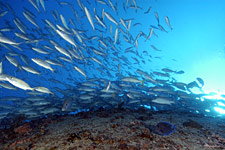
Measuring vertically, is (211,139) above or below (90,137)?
above

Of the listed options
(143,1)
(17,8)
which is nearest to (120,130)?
(143,1)

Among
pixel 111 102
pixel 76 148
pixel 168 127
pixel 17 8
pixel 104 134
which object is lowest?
pixel 76 148

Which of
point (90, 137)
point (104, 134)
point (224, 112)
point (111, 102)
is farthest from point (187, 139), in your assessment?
point (224, 112)

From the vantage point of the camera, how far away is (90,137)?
3.12 m

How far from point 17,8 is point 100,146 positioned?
4449 cm

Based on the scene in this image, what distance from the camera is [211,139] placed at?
151 inches

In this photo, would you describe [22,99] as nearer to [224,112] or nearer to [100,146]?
[100,146]

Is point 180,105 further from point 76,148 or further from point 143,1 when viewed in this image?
point 143,1

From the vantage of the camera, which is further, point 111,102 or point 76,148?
point 111,102

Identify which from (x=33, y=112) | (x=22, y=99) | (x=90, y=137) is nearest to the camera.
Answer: (x=90, y=137)

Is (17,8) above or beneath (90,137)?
above

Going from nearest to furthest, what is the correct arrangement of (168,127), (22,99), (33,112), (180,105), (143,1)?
(168,127) < (33,112) < (22,99) < (180,105) < (143,1)

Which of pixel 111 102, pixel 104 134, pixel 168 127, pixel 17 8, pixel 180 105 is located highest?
pixel 17 8

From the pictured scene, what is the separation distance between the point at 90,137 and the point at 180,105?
9.40 m
